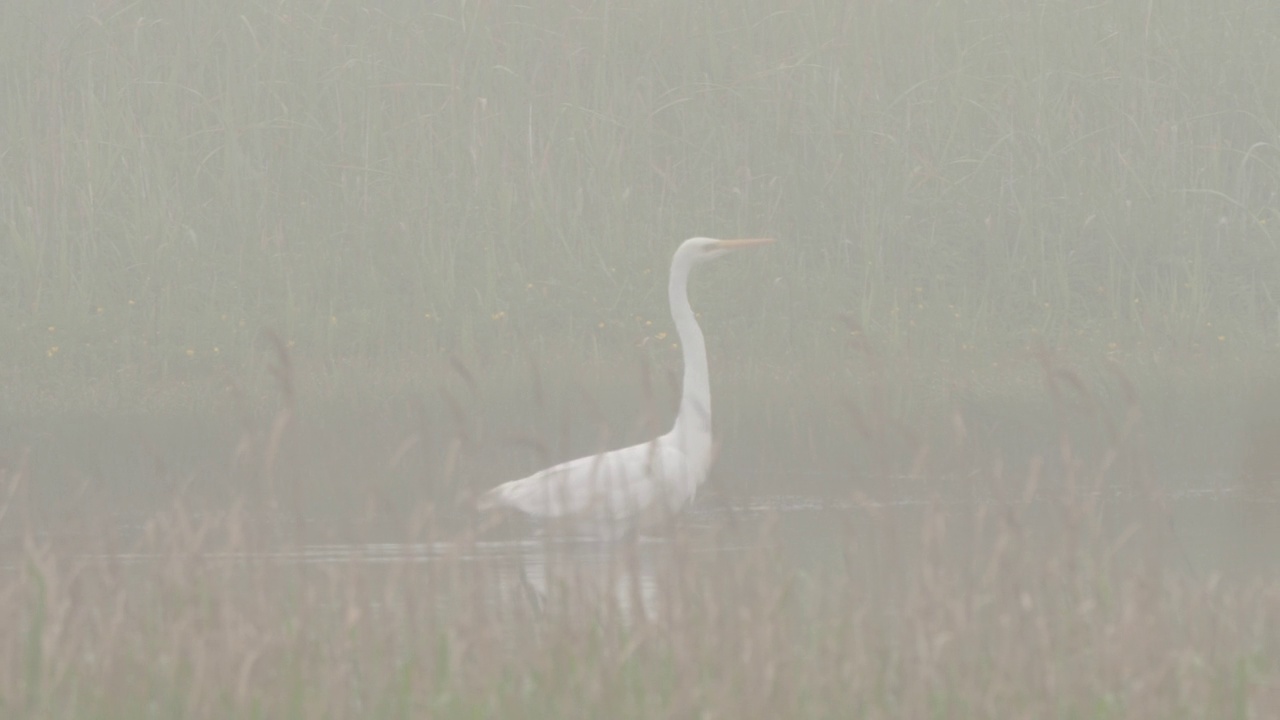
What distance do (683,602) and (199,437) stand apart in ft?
20.4

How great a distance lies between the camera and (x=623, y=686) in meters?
4.46

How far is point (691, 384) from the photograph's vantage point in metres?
8.55

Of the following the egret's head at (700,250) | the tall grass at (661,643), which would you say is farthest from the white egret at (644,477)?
the tall grass at (661,643)

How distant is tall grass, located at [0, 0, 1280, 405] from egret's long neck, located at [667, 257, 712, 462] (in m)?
3.46

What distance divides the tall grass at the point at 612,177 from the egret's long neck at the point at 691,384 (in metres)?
3.46

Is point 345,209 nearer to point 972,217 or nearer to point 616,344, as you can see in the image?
point 616,344

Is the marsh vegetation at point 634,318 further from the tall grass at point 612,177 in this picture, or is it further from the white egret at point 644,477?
the white egret at point 644,477

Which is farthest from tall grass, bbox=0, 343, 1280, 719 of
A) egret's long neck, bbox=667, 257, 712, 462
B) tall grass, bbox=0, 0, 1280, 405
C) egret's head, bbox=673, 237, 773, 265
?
tall grass, bbox=0, 0, 1280, 405

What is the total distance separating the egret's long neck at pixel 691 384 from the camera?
812 cm

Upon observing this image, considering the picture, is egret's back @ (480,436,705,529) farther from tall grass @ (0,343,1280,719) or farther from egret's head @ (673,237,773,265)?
tall grass @ (0,343,1280,719)

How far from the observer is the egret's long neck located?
8125mm

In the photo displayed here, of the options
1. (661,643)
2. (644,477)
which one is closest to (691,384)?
(644,477)

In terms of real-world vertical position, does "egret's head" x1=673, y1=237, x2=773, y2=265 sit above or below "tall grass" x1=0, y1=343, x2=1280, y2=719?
above

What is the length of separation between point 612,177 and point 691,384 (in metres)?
5.76
